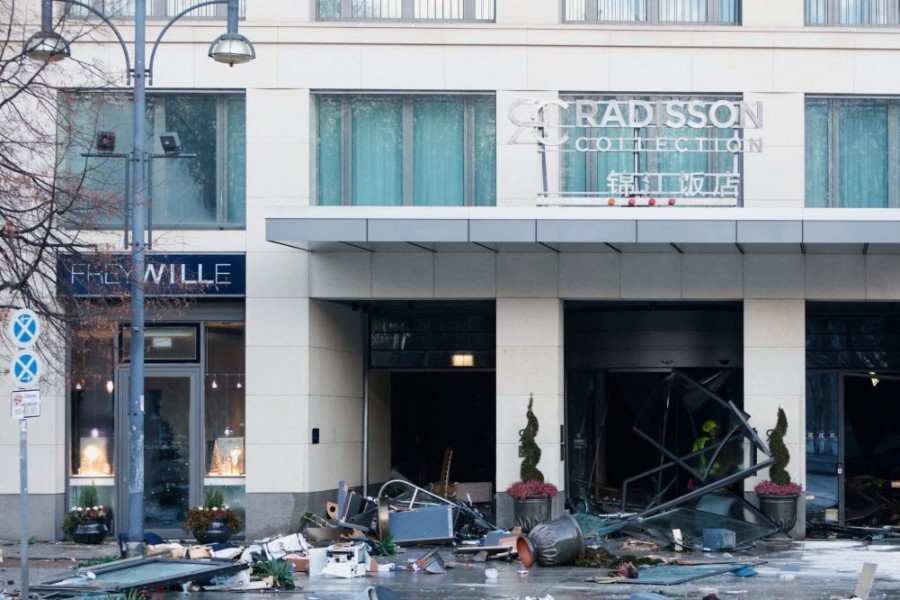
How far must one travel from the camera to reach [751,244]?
79.6 ft

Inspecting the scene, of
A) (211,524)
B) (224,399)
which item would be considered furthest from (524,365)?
(211,524)

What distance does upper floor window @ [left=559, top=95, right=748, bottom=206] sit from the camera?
24609 mm

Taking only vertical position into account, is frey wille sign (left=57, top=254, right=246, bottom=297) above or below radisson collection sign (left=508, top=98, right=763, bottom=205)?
below

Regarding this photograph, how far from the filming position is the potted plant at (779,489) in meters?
25.0

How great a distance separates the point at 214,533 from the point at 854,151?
13.0 m

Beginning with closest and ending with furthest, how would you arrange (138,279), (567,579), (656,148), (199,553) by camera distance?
(567,579) < (138,279) < (199,553) < (656,148)

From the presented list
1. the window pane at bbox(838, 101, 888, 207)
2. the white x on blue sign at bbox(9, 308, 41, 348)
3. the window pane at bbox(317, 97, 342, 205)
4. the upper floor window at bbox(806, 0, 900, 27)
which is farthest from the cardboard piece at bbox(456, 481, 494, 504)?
the white x on blue sign at bbox(9, 308, 41, 348)

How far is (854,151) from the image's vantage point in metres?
26.0

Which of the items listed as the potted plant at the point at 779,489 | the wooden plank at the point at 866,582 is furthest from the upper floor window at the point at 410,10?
the wooden plank at the point at 866,582

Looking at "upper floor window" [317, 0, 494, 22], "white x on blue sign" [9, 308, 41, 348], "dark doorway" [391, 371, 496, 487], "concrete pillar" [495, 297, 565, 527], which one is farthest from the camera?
"dark doorway" [391, 371, 496, 487]

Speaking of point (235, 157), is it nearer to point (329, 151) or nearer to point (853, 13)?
point (329, 151)

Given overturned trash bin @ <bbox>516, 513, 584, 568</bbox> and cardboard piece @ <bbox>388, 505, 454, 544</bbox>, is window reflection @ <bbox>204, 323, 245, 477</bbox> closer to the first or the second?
cardboard piece @ <bbox>388, 505, 454, 544</bbox>

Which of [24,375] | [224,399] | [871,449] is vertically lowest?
[871,449]

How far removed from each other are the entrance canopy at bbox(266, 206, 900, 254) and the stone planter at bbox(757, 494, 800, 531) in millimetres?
4475
